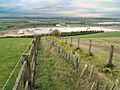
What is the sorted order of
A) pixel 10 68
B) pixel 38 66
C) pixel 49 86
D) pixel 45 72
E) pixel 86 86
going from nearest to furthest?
pixel 86 86
pixel 49 86
pixel 45 72
pixel 38 66
pixel 10 68

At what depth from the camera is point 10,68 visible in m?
17.0

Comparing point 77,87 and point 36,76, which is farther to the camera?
point 36,76

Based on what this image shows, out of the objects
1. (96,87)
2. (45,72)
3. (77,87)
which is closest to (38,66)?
(45,72)

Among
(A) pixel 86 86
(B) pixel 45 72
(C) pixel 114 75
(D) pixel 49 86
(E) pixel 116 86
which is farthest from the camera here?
(B) pixel 45 72

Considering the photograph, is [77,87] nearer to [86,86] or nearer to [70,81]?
[86,86]

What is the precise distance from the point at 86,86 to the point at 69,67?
4.14 m

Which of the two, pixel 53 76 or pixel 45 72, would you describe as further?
pixel 45 72

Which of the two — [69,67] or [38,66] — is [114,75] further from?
[38,66]

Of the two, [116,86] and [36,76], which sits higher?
[116,86]

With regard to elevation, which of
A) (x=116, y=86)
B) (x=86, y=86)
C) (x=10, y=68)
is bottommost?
(x=10, y=68)

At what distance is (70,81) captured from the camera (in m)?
→ 11.6

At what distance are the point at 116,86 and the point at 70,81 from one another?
166 inches

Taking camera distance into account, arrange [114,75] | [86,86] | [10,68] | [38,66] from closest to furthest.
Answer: [86,86] → [114,75] → [38,66] → [10,68]

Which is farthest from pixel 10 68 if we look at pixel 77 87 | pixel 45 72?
pixel 77 87
